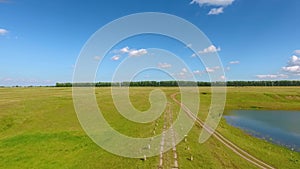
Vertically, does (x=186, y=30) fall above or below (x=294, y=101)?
above

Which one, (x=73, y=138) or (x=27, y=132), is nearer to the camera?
(x=73, y=138)

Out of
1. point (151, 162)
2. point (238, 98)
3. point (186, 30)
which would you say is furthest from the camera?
point (238, 98)

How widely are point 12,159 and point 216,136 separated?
101 feet

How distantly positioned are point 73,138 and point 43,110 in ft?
86.4

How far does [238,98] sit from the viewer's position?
105750 mm

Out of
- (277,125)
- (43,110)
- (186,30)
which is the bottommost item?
(277,125)

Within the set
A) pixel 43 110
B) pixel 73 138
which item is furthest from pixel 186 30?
pixel 43 110

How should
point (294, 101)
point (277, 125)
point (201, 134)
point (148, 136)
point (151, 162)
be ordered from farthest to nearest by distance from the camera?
point (294, 101) → point (277, 125) → point (201, 134) → point (148, 136) → point (151, 162)

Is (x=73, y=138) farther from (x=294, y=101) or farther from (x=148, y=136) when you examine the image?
(x=294, y=101)

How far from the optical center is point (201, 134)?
3897 centimetres

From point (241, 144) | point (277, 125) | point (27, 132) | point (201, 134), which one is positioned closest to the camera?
point (241, 144)

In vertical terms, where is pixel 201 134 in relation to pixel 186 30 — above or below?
below

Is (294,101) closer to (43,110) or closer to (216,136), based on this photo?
(216,136)

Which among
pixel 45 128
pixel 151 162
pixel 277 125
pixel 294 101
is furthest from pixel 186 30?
pixel 294 101
